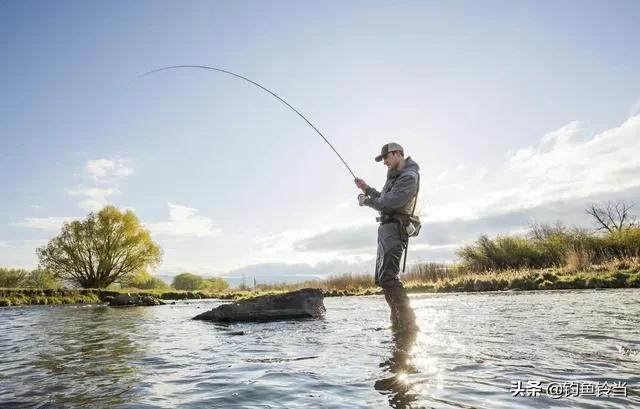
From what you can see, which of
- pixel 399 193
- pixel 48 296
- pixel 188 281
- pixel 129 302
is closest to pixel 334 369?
pixel 399 193

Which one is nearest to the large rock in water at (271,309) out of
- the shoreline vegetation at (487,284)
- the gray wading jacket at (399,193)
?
the gray wading jacket at (399,193)

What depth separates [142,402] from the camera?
298 cm

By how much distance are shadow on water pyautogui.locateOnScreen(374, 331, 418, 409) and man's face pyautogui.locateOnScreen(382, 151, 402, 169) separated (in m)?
3.18

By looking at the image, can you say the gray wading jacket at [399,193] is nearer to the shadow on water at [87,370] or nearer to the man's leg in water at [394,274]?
the man's leg in water at [394,274]

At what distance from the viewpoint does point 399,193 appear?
6758 mm

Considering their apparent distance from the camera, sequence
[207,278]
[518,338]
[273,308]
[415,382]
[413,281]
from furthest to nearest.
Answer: [207,278], [413,281], [273,308], [518,338], [415,382]

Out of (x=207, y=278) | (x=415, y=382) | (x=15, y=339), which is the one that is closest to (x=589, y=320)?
(x=415, y=382)

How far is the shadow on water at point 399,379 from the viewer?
9.48ft

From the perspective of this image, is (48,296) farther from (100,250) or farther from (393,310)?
(393,310)

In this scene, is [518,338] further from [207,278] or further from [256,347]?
[207,278]

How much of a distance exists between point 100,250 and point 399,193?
156ft

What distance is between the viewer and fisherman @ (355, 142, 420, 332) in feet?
22.4

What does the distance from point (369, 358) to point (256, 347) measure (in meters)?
2.03

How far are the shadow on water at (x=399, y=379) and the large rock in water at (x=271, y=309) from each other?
20.0ft
